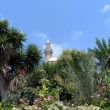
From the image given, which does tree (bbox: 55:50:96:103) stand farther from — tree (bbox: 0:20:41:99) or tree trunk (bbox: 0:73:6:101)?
tree (bbox: 0:20:41:99)

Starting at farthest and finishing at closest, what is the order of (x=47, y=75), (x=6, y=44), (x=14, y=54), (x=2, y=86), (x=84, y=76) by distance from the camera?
(x=14, y=54), (x=6, y=44), (x=2, y=86), (x=47, y=75), (x=84, y=76)

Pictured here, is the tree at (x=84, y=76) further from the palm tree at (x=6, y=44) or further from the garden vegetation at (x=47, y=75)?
the palm tree at (x=6, y=44)

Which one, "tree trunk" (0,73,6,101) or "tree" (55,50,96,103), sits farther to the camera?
"tree trunk" (0,73,6,101)

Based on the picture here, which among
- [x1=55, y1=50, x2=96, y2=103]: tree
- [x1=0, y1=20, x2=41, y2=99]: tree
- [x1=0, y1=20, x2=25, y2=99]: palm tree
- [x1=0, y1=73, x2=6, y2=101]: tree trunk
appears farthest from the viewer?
[x1=0, y1=20, x2=41, y2=99]: tree

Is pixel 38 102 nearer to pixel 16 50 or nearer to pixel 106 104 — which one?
pixel 106 104

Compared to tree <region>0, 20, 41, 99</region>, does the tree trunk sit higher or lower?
lower

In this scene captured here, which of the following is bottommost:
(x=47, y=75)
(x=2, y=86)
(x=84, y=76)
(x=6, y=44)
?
(x=84, y=76)

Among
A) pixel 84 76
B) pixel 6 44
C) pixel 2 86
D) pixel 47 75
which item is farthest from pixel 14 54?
pixel 84 76

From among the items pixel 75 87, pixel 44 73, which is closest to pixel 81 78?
pixel 75 87

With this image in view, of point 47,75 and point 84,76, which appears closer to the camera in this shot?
point 84,76

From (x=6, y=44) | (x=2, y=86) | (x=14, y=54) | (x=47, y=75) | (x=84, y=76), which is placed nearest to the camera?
(x=84, y=76)

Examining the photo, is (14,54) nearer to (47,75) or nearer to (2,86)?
(2,86)

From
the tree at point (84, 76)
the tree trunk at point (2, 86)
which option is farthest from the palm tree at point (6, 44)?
the tree at point (84, 76)

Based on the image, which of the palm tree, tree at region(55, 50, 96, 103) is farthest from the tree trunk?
tree at region(55, 50, 96, 103)
